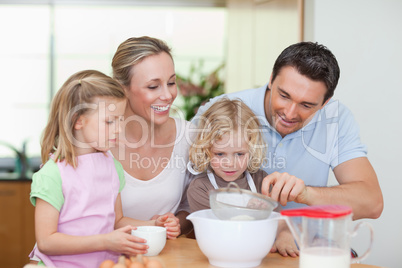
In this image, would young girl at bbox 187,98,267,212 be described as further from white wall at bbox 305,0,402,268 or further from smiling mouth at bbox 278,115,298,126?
white wall at bbox 305,0,402,268

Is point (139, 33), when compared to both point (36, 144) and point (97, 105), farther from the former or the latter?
point (97, 105)

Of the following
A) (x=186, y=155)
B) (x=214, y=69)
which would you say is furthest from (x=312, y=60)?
(x=214, y=69)

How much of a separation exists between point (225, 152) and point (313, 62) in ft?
1.54

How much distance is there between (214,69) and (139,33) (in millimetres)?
873

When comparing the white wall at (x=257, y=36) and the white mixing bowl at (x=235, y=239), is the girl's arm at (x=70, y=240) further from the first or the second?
the white wall at (x=257, y=36)

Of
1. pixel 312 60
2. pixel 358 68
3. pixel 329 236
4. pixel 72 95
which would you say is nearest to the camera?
pixel 329 236

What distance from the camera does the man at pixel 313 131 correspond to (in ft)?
5.92

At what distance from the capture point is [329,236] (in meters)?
1.13

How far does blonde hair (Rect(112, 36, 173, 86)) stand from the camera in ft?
6.33

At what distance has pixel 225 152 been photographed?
179cm

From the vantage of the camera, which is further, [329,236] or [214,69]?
[214,69]

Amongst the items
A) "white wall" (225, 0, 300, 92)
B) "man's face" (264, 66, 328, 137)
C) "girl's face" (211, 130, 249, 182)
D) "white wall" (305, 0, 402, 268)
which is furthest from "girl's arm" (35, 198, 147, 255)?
"white wall" (225, 0, 300, 92)

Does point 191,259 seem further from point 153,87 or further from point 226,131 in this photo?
point 153,87

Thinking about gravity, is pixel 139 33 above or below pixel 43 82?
above
